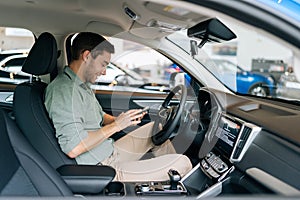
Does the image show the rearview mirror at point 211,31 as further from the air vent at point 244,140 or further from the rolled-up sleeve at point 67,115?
the rolled-up sleeve at point 67,115

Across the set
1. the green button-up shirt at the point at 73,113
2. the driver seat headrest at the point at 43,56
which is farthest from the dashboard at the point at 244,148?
the driver seat headrest at the point at 43,56

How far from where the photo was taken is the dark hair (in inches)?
Answer: 88.7

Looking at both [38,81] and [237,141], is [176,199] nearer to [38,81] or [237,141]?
[237,141]

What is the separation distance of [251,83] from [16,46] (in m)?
6.05

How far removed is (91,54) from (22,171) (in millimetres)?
973

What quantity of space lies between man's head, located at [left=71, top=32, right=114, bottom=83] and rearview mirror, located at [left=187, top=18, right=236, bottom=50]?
19.1 inches

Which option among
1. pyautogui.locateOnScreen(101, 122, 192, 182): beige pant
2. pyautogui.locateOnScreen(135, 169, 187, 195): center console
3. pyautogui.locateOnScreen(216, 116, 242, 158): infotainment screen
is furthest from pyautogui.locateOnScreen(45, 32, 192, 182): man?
pyautogui.locateOnScreen(216, 116, 242, 158): infotainment screen

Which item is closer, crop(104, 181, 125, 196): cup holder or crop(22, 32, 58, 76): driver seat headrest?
crop(104, 181, 125, 196): cup holder

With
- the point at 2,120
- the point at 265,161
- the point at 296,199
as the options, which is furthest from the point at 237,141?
the point at 2,120

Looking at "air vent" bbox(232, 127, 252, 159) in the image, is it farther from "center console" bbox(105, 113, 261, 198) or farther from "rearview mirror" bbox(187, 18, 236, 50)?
"rearview mirror" bbox(187, 18, 236, 50)

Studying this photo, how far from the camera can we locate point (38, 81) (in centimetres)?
238

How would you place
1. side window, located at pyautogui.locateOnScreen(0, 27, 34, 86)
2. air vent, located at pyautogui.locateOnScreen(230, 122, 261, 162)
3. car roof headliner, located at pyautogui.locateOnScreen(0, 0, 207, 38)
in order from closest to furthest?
air vent, located at pyautogui.locateOnScreen(230, 122, 261, 162)
car roof headliner, located at pyautogui.locateOnScreen(0, 0, 207, 38)
side window, located at pyautogui.locateOnScreen(0, 27, 34, 86)

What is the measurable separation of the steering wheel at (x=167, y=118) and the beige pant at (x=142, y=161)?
7 centimetres

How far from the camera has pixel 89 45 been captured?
7.43 ft
